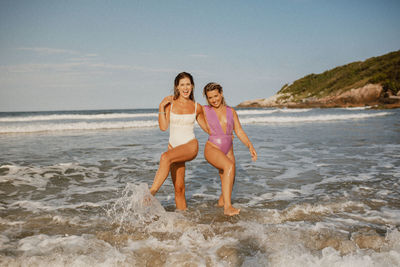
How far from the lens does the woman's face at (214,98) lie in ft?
15.2

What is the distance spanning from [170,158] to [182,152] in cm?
22

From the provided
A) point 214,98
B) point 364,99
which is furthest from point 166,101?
point 364,99

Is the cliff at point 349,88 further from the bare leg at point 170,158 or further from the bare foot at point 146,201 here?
the bare foot at point 146,201

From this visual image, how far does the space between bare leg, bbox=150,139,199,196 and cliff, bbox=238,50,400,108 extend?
49271mm

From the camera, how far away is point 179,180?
4.74 m

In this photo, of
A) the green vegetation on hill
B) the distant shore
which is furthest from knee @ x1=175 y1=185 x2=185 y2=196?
the green vegetation on hill

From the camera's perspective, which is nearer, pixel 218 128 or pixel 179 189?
pixel 218 128

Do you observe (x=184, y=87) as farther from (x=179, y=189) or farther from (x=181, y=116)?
(x=179, y=189)

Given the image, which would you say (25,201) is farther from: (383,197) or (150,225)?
(383,197)

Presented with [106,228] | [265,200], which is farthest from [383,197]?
[106,228]

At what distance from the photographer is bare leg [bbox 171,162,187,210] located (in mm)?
4679

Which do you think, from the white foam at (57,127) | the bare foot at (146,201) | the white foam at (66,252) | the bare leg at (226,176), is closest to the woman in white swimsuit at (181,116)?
the bare leg at (226,176)

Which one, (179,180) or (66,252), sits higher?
(179,180)

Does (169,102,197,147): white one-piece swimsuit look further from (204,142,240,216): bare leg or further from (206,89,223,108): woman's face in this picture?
(204,142,240,216): bare leg
